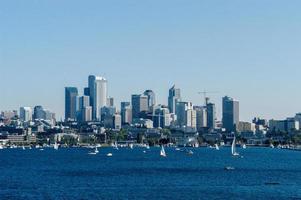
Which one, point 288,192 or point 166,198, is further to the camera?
point 288,192

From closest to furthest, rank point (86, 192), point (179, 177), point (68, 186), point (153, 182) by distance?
point (86, 192) → point (68, 186) → point (153, 182) → point (179, 177)

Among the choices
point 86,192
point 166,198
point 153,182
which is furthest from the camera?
point 153,182

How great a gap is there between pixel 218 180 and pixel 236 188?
38.9 feet

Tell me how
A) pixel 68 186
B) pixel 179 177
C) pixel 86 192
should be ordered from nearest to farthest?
pixel 86 192, pixel 68 186, pixel 179 177

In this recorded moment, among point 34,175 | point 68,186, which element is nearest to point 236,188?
point 68,186

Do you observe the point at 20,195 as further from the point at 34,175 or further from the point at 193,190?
the point at 34,175

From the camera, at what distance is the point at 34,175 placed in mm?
99062

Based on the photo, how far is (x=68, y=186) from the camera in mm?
80062

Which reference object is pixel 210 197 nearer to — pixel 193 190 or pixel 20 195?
pixel 193 190

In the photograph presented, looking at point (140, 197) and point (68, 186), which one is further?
point (68, 186)

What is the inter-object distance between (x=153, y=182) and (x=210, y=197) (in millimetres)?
17602

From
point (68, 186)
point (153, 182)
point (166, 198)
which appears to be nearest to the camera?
point (166, 198)

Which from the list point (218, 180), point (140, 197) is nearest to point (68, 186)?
point (140, 197)

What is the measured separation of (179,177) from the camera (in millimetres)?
94500
